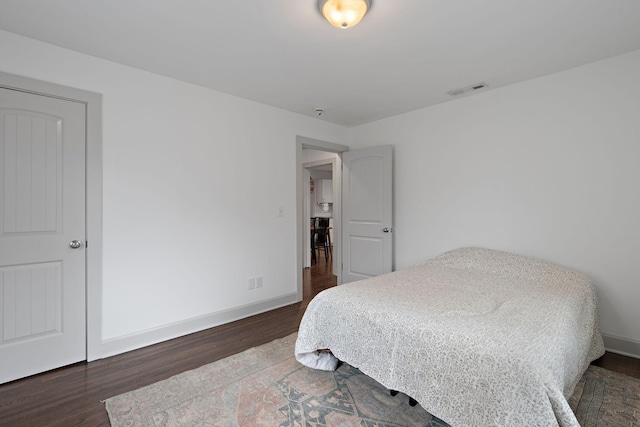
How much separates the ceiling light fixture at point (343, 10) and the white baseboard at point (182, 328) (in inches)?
109

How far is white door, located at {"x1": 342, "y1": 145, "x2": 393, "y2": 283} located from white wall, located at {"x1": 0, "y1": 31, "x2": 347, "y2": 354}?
0.96 meters

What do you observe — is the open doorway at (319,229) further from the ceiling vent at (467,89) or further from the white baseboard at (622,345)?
the white baseboard at (622,345)

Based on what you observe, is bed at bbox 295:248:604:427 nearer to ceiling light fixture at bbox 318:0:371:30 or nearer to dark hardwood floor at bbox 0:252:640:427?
dark hardwood floor at bbox 0:252:640:427

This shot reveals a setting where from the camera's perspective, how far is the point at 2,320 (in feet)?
6.91

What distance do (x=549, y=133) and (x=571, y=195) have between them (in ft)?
1.95

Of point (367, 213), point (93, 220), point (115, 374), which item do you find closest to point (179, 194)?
point (93, 220)

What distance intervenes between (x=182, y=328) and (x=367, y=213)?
2556 mm

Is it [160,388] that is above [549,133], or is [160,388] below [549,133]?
below

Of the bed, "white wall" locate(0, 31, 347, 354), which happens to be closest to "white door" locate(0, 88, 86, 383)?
"white wall" locate(0, 31, 347, 354)

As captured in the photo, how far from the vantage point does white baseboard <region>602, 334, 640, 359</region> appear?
8.02ft

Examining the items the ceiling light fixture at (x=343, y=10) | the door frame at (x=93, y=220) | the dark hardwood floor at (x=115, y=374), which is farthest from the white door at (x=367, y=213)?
the door frame at (x=93, y=220)

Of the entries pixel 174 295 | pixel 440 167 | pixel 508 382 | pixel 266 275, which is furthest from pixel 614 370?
pixel 174 295

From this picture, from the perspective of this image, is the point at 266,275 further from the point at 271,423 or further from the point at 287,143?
Answer: the point at 271,423

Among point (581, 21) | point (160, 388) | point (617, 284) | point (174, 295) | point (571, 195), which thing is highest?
point (581, 21)
